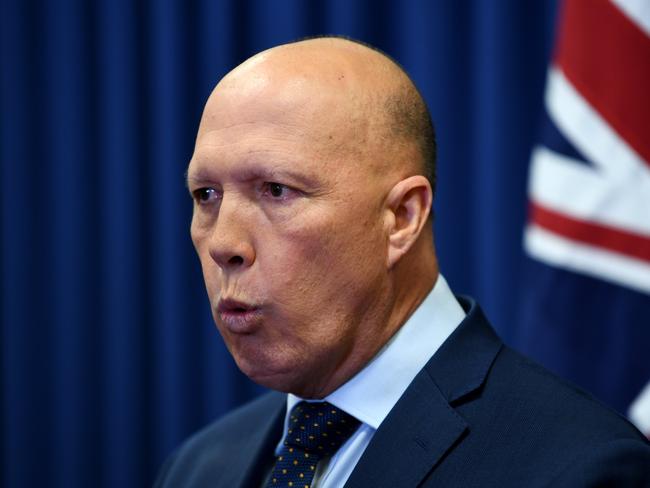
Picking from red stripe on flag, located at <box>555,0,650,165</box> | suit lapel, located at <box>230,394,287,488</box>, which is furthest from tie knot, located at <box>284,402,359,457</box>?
red stripe on flag, located at <box>555,0,650,165</box>

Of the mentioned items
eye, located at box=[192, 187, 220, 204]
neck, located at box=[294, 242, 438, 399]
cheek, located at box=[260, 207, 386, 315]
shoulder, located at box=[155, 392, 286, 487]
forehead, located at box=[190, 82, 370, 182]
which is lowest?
shoulder, located at box=[155, 392, 286, 487]

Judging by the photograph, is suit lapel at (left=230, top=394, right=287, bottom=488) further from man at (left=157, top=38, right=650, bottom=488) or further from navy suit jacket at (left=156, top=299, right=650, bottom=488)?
navy suit jacket at (left=156, top=299, right=650, bottom=488)

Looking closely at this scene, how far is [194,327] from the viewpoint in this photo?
9.40 feet

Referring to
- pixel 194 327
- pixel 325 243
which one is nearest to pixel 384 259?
pixel 325 243

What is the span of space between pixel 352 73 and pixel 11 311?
1828mm

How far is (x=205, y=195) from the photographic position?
141 centimetres

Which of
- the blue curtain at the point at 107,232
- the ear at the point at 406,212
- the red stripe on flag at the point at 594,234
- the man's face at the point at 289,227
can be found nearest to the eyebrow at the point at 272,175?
the man's face at the point at 289,227

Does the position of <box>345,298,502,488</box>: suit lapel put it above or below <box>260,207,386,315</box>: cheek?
below

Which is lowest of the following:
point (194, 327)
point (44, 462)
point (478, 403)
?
point (44, 462)

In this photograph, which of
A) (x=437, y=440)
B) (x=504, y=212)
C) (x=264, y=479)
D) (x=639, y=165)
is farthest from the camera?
(x=504, y=212)

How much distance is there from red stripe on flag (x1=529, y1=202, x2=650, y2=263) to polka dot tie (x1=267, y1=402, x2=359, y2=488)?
829 mm

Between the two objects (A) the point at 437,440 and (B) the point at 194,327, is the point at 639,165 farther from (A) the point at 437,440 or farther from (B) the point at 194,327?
(B) the point at 194,327

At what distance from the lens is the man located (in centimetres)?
129

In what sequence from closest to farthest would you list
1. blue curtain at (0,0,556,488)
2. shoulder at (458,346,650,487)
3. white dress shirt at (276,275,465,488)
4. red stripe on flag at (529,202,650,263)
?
shoulder at (458,346,650,487)
white dress shirt at (276,275,465,488)
red stripe on flag at (529,202,650,263)
blue curtain at (0,0,556,488)
